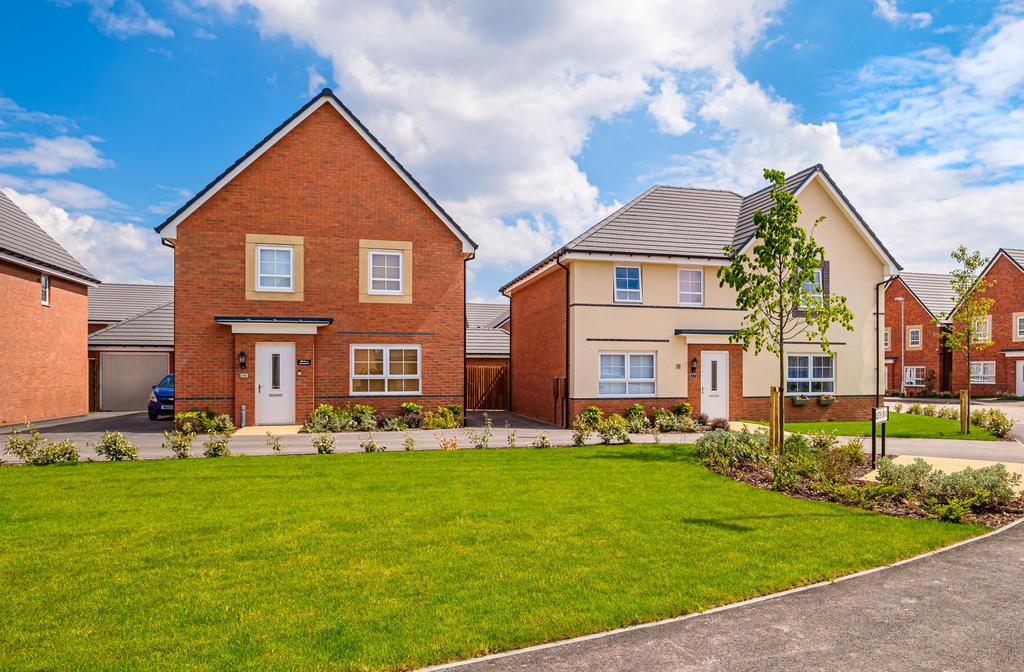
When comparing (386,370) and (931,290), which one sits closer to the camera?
(386,370)

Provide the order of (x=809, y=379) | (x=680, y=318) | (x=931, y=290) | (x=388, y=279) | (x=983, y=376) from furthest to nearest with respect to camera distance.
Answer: (x=931, y=290), (x=983, y=376), (x=809, y=379), (x=680, y=318), (x=388, y=279)

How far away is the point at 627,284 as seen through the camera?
860 inches

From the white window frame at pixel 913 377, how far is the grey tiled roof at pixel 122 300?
157 feet

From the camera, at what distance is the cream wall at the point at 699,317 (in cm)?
2128

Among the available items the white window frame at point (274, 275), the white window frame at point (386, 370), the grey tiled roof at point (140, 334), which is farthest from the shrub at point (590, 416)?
the grey tiled roof at point (140, 334)

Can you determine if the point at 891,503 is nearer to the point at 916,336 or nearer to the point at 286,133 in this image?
the point at 286,133

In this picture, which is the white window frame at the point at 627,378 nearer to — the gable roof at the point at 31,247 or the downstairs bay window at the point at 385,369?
the downstairs bay window at the point at 385,369

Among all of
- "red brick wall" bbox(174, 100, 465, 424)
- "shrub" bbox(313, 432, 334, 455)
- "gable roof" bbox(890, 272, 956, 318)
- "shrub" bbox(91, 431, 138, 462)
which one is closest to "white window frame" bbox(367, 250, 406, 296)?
"red brick wall" bbox(174, 100, 465, 424)

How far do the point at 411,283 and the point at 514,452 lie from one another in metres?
8.54

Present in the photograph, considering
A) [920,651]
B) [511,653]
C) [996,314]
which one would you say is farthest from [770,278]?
[996,314]

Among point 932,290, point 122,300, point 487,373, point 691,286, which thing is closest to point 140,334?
point 122,300

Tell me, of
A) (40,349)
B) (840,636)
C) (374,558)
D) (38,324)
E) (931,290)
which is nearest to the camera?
(840,636)

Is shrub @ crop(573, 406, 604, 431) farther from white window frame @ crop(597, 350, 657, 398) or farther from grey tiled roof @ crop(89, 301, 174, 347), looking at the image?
grey tiled roof @ crop(89, 301, 174, 347)

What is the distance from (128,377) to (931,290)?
4994 cm
